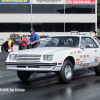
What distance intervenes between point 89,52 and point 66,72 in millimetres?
1653

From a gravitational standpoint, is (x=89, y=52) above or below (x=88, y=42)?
below

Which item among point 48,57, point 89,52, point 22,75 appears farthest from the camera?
point 89,52

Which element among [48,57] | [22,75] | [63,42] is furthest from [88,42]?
[22,75]

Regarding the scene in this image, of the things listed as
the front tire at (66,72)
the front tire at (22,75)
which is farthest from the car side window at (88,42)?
the front tire at (22,75)

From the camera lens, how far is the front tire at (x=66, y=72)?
25.2ft

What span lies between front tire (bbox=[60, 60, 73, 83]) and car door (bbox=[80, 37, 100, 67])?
0.83 m

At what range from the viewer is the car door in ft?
29.2

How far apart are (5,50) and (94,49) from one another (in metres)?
7.53

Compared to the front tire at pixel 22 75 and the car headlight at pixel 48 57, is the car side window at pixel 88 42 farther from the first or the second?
the front tire at pixel 22 75

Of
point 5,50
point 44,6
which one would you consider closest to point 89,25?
point 44,6

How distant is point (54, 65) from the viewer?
24.5 ft

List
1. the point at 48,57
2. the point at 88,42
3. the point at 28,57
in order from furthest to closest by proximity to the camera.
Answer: the point at 88,42, the point at 28,57, the point at 48,57

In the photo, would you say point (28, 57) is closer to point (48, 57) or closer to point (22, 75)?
point (48, 57)

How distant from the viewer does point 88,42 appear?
374 inches
